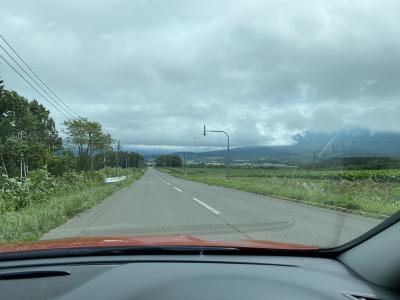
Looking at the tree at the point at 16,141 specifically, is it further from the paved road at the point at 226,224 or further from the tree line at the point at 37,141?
the paved road at the point at 226,224

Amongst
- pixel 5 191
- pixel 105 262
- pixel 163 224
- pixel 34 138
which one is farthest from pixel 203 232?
pixel 34 138

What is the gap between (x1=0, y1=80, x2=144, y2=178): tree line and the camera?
5703 cm

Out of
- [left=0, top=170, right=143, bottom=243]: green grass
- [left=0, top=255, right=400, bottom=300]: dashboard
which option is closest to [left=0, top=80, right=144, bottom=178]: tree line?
[left=0, top=170, right=143, bottom=243]: green grass

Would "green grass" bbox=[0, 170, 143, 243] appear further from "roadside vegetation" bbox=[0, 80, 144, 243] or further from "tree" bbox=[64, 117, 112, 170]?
"tree" bbox=[64, 117, 112, 170]

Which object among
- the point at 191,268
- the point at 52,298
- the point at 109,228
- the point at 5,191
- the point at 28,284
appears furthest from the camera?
the point at 5,191

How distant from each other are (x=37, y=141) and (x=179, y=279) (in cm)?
Result: 7396

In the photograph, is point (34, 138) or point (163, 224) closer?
point (163, 224)

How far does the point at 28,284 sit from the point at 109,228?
1043 cm

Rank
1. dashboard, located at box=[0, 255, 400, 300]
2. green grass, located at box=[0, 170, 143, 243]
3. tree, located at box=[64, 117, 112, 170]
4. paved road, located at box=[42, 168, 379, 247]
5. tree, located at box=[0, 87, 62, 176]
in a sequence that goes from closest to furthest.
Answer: dashboard, located at box=[0, 255, 400, 300] → green grass, located at box=[0, 170, 143, 243] → paved road, located at box=[42, 168, 379, 247] → tree, located at box=[0, 87, 62, 176] → tree, located at box=[64, 117, 112, 170]

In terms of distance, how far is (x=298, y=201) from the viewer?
81.0 ft

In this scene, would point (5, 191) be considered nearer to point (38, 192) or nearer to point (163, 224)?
point (38, 192)

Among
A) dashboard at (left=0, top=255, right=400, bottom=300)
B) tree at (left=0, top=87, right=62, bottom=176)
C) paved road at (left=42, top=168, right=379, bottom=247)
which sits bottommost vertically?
paved road at (left=42, top=168, right=379, bottom=247)

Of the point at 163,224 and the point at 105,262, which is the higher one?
the point at 105,262

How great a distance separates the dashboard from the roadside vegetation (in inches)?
341
